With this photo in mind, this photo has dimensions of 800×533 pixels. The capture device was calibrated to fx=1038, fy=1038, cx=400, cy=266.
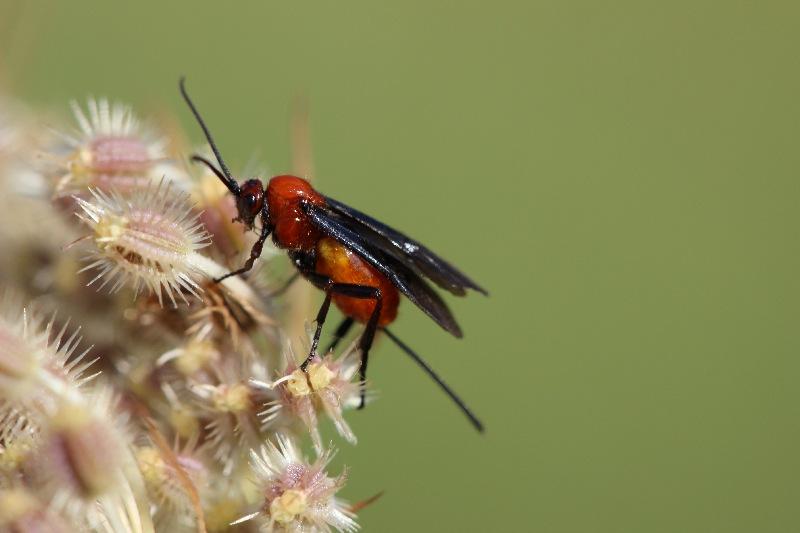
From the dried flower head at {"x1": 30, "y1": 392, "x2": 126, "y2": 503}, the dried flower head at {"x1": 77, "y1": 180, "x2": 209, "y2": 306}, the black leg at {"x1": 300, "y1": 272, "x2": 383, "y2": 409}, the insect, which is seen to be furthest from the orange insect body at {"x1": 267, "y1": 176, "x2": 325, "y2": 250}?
the dried flower head at {"x1": 30, "y1": 392, "x2": 126, "y2": 503}

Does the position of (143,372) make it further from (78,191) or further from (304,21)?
(304,21)

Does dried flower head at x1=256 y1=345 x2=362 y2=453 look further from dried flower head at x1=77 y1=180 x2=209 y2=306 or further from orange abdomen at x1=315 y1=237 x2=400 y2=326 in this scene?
orange abdomen at x1=315 y1=237 x2=400 y2=326

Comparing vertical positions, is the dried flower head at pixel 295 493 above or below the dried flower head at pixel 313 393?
below

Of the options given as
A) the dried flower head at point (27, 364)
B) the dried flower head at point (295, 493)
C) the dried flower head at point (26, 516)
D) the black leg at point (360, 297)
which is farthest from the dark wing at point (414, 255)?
the dried flower head at point (26, 516)

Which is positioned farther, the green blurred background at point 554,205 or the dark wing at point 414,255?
the green blurred background at point 554,205

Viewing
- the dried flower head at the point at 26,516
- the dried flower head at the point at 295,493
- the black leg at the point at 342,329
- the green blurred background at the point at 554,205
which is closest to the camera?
the dried flower head at the point at 26,516

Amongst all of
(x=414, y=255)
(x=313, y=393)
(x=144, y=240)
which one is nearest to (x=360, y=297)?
(x=414, y=255)

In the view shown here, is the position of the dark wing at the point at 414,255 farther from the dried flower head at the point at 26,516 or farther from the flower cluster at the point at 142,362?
the dried flower head at the point at 26,516
